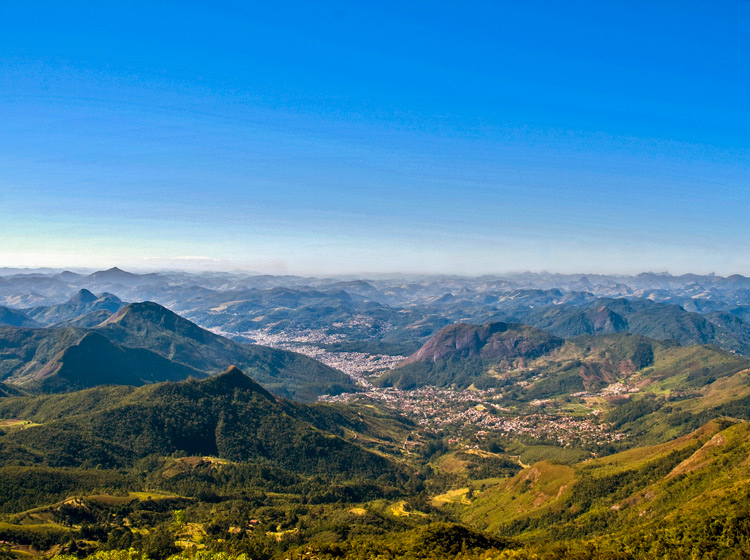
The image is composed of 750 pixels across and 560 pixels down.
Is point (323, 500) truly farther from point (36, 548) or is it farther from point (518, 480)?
point (36, 548)

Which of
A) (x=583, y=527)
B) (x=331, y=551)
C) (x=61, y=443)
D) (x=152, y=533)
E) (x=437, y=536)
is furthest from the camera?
(x=61, y=443)

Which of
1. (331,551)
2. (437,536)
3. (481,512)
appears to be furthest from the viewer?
(481,512)

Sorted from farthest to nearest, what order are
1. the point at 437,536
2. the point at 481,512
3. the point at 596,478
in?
the point at 481,512 → the point at 596,478 → the point at 437,536

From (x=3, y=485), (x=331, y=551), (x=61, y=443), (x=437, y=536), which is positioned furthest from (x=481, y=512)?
(x=61, y=443)

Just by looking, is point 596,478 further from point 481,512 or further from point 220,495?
point 220,495

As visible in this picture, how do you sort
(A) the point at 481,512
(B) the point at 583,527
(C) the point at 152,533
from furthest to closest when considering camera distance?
(A) the point at 481,512, (B) the point at 583,527, (C) the point at 152,533

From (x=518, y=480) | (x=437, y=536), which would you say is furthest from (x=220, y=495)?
(x=518, y=480)

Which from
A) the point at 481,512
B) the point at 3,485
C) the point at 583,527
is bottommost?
the point at 481,512

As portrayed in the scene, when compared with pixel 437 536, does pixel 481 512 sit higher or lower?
lower

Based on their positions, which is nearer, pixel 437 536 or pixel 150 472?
pixel 437 536
